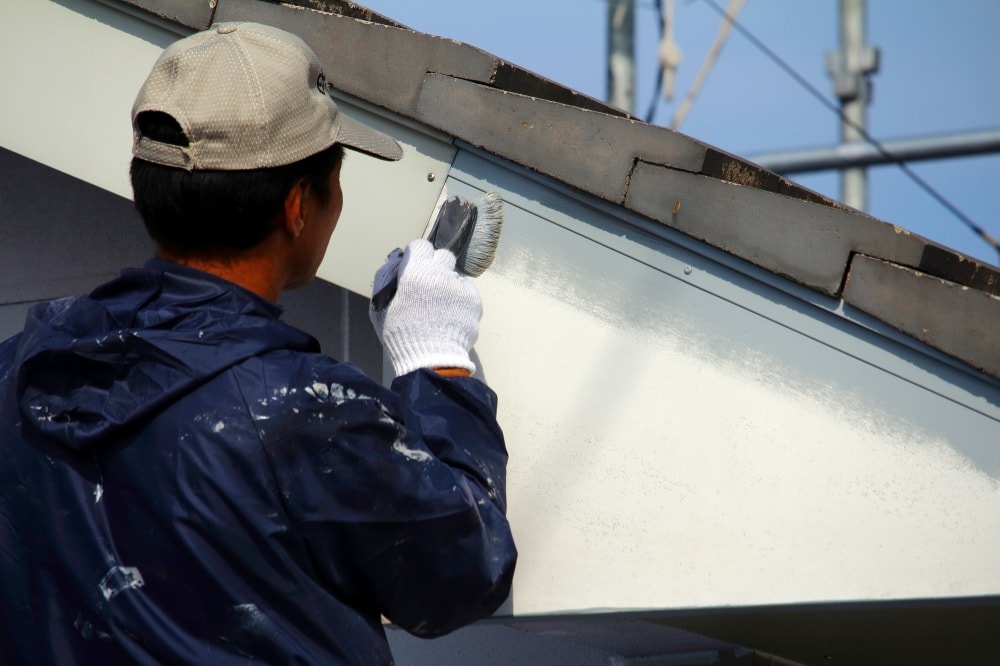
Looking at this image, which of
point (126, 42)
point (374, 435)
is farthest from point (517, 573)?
point (126, 42)

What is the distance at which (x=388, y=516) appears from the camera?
133 cm

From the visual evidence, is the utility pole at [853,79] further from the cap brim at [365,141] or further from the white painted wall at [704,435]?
the cap brim at [365,141]

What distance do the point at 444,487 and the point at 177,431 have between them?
1.12 ft

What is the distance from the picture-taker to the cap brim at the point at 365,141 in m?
1.55

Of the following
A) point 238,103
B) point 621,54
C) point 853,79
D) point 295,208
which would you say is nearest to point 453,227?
point 295,208

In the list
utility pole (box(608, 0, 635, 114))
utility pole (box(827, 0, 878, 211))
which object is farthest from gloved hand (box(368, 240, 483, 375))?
utility pole (box(608, 0, 635, 114))

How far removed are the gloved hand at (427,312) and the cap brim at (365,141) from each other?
0.20 m

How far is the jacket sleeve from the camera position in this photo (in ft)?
4.30

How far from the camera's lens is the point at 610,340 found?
74.8 inches

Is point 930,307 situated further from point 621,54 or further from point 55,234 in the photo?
point 621,54

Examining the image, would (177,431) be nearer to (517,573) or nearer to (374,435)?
(374,435)

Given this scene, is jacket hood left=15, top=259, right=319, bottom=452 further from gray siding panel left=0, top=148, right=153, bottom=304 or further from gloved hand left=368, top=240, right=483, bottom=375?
gray siding panel left=0, top=148, right=153, bottom=304

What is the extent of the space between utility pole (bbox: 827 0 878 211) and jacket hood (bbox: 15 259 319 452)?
6144 mm

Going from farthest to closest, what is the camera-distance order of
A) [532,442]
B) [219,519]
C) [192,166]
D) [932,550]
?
[532,442]
[932,550]
[192,166]
[219,519]
